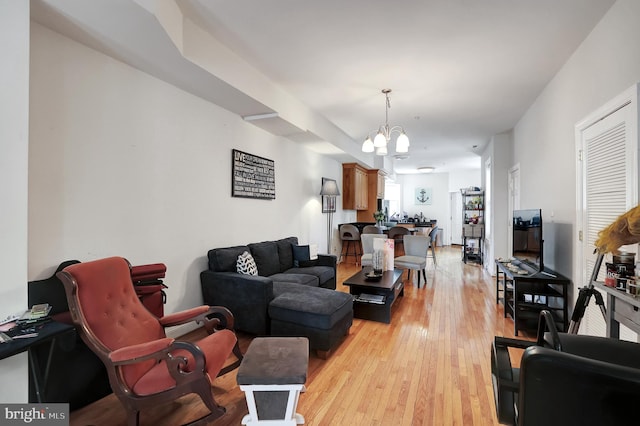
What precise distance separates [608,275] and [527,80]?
8.61 feet

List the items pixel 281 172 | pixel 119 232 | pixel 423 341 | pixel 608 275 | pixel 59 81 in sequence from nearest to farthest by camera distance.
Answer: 1. pixel 608 275
2. pixel 59 81
3. pixel 119 232
4. pixel 423 341
5. pixel 281 172

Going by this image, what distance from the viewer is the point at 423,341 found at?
9.32ft

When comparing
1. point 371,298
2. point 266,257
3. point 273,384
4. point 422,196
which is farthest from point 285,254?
point 422,196

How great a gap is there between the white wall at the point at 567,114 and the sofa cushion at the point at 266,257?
3.24 meters

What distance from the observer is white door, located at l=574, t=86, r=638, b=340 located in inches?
75.9

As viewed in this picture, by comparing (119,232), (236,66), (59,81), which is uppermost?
(236,66)

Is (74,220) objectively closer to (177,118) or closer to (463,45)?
(177,118)

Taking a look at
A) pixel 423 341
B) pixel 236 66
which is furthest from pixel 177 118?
pixel 423 341

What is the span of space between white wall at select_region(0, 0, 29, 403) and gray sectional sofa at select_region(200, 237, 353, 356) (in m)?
1.52

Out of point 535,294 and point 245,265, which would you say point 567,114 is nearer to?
point 535,294

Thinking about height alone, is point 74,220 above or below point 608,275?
above

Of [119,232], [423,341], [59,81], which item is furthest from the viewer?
[423,341]

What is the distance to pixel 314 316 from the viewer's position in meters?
2.47

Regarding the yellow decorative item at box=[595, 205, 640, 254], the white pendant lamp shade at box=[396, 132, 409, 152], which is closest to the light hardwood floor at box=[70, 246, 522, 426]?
the yellow decorative item at box=[595, 205, 640, 254]
